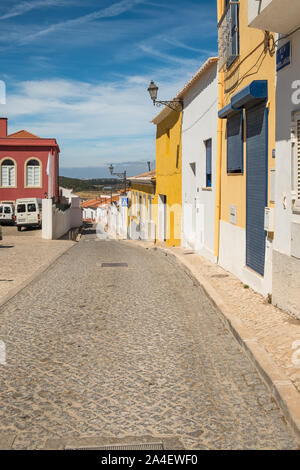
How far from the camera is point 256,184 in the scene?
8.78 meters

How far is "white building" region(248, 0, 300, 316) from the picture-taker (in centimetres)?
639

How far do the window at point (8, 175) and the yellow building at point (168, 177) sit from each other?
17.6 m

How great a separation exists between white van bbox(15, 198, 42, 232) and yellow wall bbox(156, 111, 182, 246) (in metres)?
9.36

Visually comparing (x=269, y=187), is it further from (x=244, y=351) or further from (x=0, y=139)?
(x=0, y=139)

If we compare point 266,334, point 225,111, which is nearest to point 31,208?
point 225,111

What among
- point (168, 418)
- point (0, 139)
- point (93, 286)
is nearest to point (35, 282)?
point (93, 286)

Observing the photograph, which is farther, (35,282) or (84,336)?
(35,282)

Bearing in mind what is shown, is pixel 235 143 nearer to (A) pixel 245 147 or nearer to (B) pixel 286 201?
(A) pixel 245 147

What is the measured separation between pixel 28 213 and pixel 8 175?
10.5 m

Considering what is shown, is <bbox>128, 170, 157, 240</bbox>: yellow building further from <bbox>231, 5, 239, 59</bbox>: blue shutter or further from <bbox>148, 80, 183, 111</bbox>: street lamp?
<bbox>231, 5, 239, 59</bbox>: blue shutter

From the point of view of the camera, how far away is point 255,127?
8.78 meters

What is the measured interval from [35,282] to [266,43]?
256 inches

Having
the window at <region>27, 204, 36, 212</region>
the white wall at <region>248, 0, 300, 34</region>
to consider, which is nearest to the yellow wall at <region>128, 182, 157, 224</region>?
the window at <region>27, 204, 36, 212</region>

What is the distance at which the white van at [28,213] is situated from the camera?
30703 millimetres
